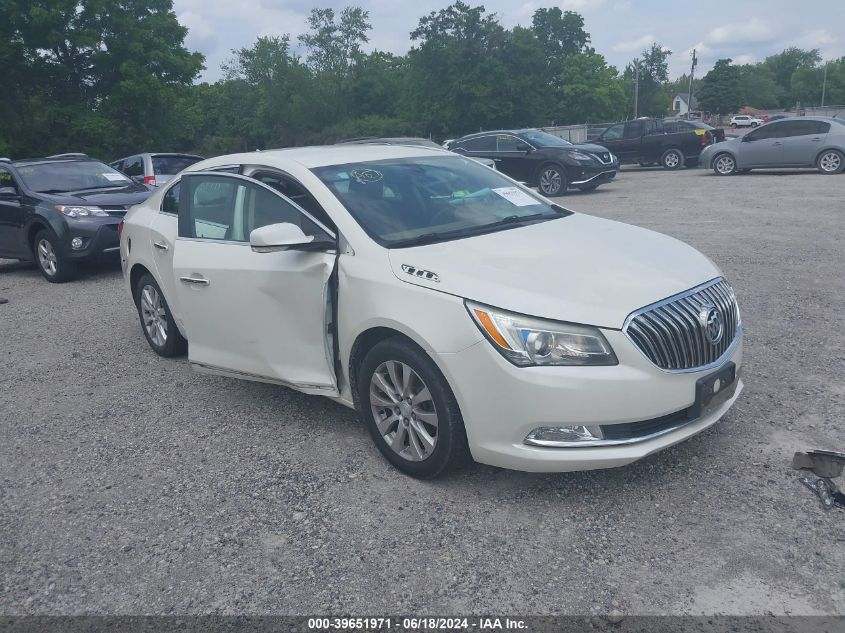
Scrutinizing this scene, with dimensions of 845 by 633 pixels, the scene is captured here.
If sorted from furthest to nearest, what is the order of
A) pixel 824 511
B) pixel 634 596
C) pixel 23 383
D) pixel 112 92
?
1. pixel 112 92
2. pixel 23 383
3. pixel 824 511
4. pixel 634 596

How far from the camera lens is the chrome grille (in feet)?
11.2


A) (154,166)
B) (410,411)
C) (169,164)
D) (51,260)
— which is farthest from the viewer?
(169,164)

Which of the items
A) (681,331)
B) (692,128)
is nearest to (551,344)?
(681,331)

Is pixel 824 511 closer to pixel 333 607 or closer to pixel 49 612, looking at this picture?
pixel 333 607

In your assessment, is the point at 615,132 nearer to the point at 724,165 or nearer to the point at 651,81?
the point at 724,165

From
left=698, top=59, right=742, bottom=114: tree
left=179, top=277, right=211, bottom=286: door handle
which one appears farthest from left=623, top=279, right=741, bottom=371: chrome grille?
left=698, top=59, right=742, bottom=114: tree

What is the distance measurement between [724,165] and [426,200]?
17.5m

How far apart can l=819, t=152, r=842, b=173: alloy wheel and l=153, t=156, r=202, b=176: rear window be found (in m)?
14.4

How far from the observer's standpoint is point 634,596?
292cm

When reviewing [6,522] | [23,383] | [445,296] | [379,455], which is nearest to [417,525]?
[379,455]

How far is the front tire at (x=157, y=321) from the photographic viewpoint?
6.08m

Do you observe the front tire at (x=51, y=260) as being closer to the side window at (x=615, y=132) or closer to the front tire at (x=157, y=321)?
the front tire at (x=157, y=321)

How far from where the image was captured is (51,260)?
10086 millimetres

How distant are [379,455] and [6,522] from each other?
189cm
